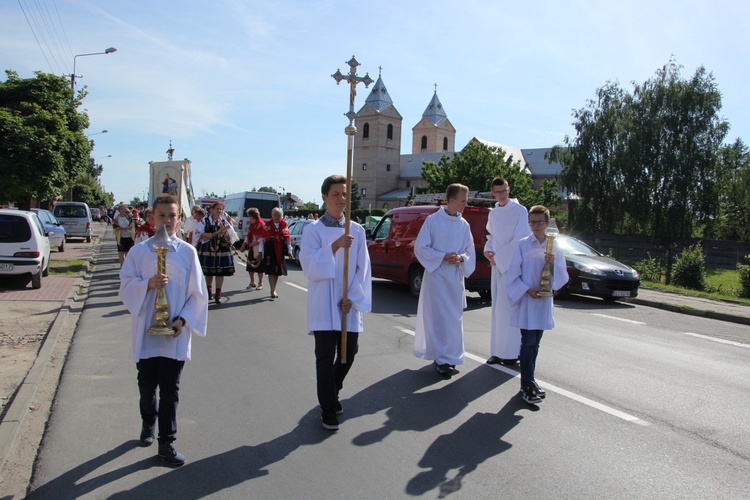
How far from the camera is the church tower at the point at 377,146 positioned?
3794 inches

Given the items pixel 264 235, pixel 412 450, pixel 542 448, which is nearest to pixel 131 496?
pixel 412 450

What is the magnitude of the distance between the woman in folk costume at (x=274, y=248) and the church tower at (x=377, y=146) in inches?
3336

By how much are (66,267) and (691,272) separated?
17499mm

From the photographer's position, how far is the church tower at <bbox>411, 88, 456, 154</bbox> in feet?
358

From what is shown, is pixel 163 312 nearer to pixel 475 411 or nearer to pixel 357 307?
pixel 357 307

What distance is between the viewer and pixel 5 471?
3691mm

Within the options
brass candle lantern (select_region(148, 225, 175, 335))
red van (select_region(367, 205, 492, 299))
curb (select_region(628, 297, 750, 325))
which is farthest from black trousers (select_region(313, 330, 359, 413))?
curb (select_region(628, 297, 750, 325))

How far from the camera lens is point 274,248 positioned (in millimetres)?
11695

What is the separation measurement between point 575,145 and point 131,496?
35.7 meters

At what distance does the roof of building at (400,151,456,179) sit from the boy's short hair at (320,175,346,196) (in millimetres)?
99045

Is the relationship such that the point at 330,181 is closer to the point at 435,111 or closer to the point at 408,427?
the point at 408,427

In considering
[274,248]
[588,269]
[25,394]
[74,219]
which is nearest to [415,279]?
[274,248]

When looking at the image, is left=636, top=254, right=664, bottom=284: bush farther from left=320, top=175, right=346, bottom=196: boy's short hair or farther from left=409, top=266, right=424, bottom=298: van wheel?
left=320, top=175, right=346, bottom=196: boy's short hair

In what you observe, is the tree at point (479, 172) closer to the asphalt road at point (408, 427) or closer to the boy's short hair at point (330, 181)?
the asphalt road at point (408, 427)
